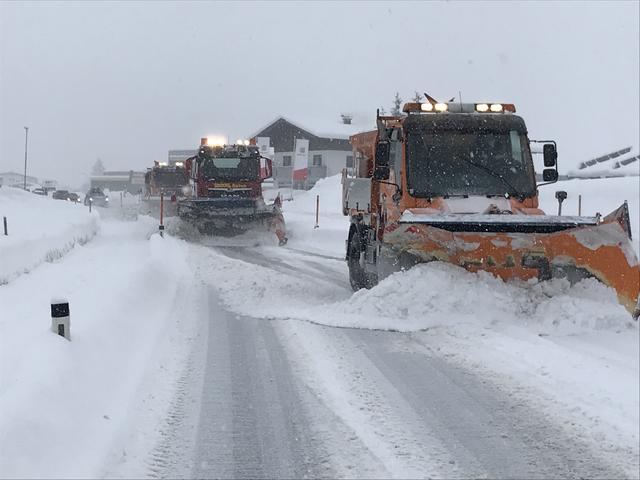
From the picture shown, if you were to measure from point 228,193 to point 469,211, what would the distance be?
1242 cm

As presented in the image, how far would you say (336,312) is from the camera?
7832mm

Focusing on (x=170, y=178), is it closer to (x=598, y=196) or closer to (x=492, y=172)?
(x=598, y=196)

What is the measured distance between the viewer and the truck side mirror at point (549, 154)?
884 centimetres

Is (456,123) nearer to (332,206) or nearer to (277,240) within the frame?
(277,240)

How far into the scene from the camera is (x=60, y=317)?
17.7 feet

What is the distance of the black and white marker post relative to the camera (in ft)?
17.6

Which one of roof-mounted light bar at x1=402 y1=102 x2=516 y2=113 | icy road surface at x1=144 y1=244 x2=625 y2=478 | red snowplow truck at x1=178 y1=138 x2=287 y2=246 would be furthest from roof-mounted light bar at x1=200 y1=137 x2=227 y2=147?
icy road surface at x1=144 y1=244 x2=625 y2=478

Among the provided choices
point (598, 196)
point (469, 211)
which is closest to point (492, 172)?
point (469, 211)

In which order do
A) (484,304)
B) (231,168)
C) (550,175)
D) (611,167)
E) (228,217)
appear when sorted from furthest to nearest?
1. (611,167)
2. (231,168)
3. (228,217)
4. (550,175)
5. (484,304)

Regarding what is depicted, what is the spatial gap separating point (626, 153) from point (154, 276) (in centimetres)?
4820

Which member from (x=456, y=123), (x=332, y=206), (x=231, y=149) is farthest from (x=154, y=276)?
(x=332, y=206)

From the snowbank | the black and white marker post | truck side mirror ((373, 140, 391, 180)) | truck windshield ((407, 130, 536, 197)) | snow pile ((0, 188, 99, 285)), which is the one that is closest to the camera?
the snowbank

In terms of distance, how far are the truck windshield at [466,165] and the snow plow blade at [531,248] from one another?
1.09m

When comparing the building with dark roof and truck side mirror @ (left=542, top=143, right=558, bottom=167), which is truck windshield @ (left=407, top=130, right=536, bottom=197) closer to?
truck side mirror @ (left=542, top=143, right=558, bottom=167)
